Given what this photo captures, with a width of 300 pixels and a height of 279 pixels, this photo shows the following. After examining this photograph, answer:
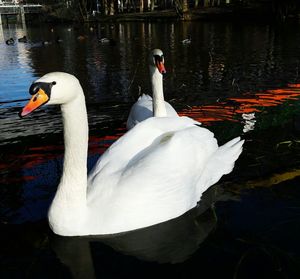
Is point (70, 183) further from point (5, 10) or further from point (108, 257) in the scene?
point (5, 10)

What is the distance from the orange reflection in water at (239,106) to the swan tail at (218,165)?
10.6 ft

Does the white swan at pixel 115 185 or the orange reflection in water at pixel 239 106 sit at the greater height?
the white swan at pixel 115 185

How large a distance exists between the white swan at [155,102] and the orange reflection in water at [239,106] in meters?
1.42

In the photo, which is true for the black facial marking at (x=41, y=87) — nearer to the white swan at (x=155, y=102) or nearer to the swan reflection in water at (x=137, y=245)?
the swan reflection in water at (x=137, y=245)

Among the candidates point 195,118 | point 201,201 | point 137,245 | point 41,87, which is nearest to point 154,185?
point 137,245

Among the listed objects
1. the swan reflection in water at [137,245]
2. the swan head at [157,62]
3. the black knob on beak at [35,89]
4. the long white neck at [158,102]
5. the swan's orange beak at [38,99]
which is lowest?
the swan reflection in water at [137,245]

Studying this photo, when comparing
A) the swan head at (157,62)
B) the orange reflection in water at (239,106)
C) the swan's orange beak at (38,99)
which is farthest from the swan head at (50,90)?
the orange reflection in water at (239,106)

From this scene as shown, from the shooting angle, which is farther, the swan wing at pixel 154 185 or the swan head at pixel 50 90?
the swan wing at pixel 154 185

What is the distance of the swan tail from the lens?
5669 millimetres

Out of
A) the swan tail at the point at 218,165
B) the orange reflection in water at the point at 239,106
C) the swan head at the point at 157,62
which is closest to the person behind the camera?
the swan tail at the point at 218,165

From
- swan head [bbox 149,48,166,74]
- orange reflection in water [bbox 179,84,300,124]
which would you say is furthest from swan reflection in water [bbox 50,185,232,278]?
orange reflection in water [bbox 179,84,300,124]

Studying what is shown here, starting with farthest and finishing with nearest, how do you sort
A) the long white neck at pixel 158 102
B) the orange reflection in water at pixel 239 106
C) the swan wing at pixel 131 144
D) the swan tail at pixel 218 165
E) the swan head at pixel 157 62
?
the orange reflection in water at pixel 239 106 → the swan head at pixel 157 62 → the long white neck at pixel 158 102 → the swan tail at pixel 218 165 → the swan wing at pixel 131 144

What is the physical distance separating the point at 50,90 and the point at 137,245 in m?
1.90

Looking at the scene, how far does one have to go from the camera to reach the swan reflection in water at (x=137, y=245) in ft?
15.2
